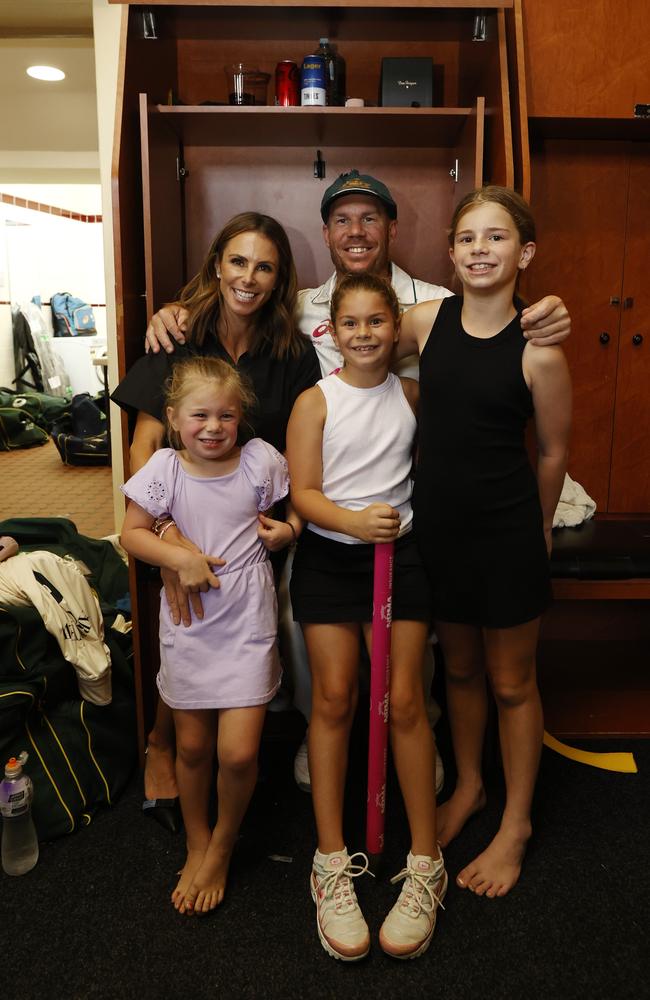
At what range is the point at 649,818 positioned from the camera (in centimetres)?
199

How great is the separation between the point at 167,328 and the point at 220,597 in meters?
0.69

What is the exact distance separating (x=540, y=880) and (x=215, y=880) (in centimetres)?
74

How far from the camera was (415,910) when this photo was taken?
1.58 meters

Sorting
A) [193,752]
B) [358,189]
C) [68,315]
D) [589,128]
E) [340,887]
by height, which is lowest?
[340,887]

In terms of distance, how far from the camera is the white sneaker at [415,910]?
154 cm

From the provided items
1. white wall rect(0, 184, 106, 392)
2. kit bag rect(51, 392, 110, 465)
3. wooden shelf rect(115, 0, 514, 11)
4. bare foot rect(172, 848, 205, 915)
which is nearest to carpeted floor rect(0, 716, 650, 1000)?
bare foot rect(172, 848, 205, 915)

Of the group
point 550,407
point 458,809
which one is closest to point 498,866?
point 458,809

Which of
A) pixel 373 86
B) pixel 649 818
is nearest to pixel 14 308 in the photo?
pixel 373 86

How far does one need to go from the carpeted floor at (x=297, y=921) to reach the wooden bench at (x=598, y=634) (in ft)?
1.26

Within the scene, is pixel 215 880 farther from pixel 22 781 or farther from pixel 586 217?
pixel 586 217

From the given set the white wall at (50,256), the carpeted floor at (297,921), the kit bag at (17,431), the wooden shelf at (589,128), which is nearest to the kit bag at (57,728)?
the carpeted floor at (297,921)

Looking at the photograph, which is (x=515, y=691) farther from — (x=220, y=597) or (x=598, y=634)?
(x=598, y=634)

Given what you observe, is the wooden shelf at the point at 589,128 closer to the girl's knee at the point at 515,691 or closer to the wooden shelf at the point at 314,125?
the wooden shelf at the point at 314,125

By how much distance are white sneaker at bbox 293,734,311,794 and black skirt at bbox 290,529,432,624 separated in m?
0.60
